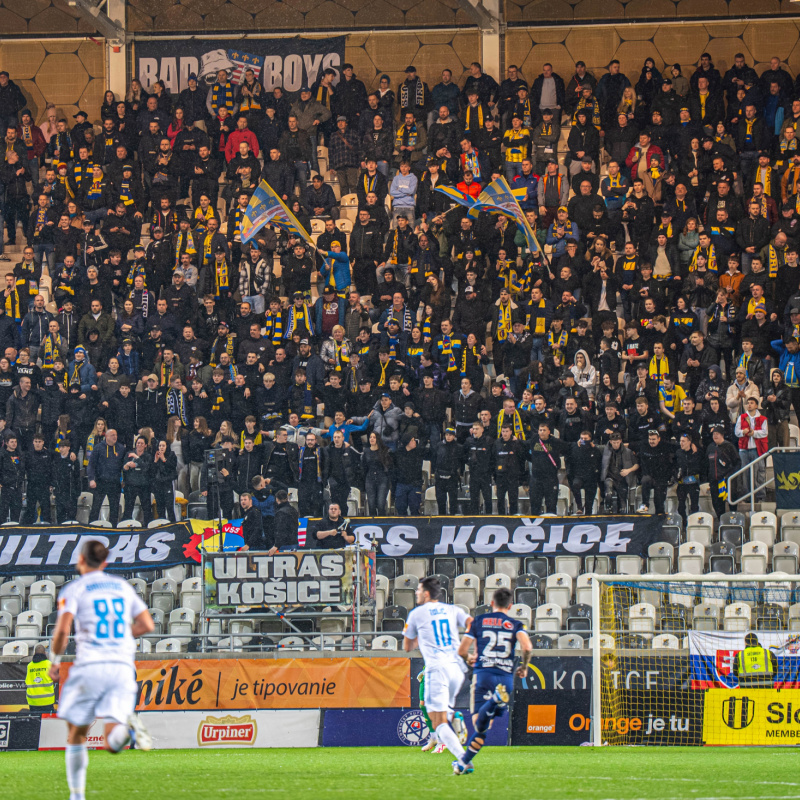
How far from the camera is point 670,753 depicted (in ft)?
46.7

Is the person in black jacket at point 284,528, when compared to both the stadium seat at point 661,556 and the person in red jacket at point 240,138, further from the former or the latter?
the person in red jacket at point 240,138

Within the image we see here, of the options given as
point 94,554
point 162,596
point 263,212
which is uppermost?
point 263,212

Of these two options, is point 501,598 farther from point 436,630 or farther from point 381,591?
point 381,591

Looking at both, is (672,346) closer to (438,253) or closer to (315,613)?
(438,253)

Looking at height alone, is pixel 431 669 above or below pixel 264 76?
below

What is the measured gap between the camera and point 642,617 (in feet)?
59.3

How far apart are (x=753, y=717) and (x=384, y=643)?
5.43 m

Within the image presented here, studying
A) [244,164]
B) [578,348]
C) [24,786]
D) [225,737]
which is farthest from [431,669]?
[244,164]

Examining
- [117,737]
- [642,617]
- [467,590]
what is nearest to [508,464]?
[467,590]

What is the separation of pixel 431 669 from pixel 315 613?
20.7 ft

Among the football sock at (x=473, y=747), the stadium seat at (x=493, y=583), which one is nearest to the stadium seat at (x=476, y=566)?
the stadium seat at (x=493, y=583)

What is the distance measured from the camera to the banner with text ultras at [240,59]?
98.2ft

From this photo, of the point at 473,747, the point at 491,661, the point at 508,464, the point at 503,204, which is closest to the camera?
the point at 473,747

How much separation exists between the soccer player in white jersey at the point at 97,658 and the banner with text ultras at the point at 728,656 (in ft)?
32.5
